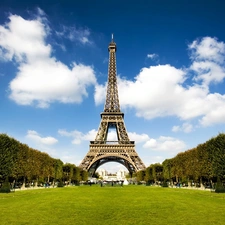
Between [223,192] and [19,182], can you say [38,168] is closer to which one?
[19,182]

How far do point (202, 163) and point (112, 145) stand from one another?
35786 mm

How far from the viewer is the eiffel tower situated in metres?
71.6

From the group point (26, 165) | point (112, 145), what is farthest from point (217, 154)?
point (112, 145)

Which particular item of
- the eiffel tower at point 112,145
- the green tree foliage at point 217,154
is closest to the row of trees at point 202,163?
the green tree foliage at point 217,154

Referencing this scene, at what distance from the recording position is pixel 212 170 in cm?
3625

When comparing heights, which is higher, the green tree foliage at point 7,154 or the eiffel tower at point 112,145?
the eiffel tower at point 112,145

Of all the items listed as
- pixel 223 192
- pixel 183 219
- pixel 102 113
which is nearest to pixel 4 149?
pixel 223 192

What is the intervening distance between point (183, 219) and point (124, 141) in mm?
63019

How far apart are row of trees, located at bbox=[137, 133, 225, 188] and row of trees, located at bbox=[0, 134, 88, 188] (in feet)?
76.9

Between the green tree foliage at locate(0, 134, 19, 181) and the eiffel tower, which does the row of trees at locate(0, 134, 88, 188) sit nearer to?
the green tree foliage at locate(0, 134, 19, 181)

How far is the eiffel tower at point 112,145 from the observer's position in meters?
71.6

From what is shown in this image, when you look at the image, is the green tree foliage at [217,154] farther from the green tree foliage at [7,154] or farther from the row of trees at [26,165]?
the green tree foliage at [7,154]

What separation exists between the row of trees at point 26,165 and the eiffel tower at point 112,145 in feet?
23.3

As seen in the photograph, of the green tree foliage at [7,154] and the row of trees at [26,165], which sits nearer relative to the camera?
the green tree foliage at [7,154]
